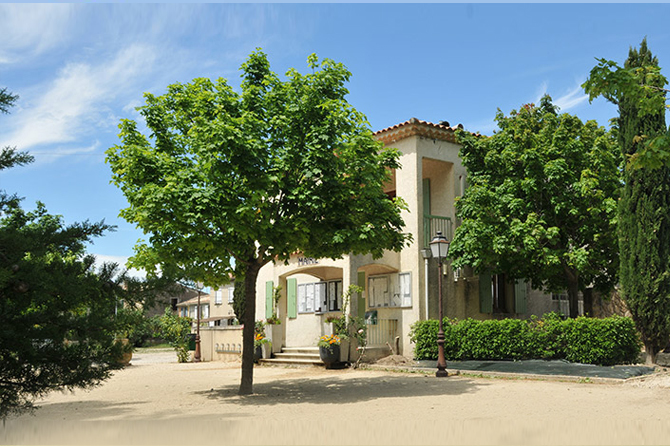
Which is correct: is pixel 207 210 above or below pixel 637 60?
below

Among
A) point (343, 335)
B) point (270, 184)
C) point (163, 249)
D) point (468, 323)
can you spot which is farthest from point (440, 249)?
point (163, 249)

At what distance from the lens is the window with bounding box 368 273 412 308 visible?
62.2 feet

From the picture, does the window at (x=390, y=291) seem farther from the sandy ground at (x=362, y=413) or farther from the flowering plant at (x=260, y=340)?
the sandy ground at (x=362, y=413)

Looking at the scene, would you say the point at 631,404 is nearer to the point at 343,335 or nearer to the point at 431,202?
the point at 343,335

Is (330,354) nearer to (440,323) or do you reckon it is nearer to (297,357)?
(297,357)

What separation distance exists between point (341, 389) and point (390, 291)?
685cm

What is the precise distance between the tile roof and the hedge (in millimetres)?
5741

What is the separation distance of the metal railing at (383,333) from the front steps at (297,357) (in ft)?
5.87

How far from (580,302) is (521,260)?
6.77m

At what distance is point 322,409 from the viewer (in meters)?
10.1

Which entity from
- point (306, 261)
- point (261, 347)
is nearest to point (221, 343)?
point (261, 347)

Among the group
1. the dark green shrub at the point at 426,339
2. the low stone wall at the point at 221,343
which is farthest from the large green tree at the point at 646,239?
the low stone wall at the point at 221,343

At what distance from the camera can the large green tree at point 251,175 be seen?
10.9 m

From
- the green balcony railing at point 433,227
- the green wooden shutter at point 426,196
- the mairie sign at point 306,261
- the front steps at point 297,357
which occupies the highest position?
the green wooden shutter at point 426,196
